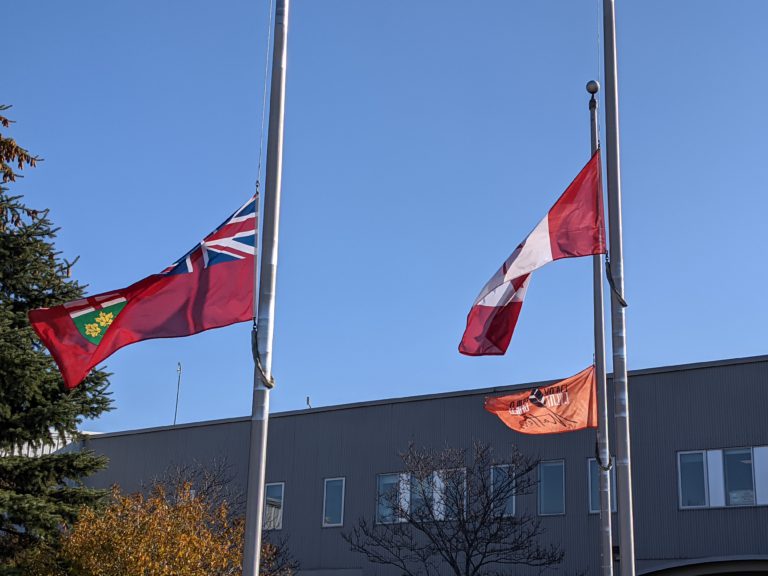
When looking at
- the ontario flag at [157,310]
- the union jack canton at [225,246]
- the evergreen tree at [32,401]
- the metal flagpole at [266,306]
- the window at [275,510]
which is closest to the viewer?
the metal flagpole at [266,306]

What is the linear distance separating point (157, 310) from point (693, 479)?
20.2 metres

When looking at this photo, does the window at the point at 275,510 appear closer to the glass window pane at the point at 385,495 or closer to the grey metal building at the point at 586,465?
the grey metal building at the point at 586,465

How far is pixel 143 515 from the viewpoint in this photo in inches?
995

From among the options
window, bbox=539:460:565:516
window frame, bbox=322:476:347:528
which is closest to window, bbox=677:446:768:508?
window, bbox=539:460:565:516

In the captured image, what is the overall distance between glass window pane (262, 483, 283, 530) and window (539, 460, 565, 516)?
31.9ft

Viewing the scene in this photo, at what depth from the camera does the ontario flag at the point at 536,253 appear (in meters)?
17.1

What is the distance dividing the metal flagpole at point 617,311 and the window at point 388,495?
18.4 metres

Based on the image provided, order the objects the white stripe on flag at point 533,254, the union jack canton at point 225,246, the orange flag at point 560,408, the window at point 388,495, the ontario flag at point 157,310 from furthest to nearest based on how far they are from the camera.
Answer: the window at point 388,495 → the orange flag at point 560,408 → the white stripe on flag at point 533,254 → the union jack canton at point 225,246 → the ontario flag at point 157,310

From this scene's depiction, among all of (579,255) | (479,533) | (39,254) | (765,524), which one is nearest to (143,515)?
(39,254)

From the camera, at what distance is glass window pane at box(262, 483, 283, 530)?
1547 inches

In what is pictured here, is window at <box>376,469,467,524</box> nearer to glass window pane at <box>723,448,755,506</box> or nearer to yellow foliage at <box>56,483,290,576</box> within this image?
glass window pane at <box>723,448,755,506</box>

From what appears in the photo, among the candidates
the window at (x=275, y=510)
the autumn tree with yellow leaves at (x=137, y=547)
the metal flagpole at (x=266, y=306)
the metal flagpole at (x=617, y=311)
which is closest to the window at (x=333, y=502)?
the window at (x=275, y=510)

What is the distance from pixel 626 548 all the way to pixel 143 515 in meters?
12.2

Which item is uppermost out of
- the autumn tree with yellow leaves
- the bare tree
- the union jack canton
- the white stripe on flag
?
the white stripe on flag
